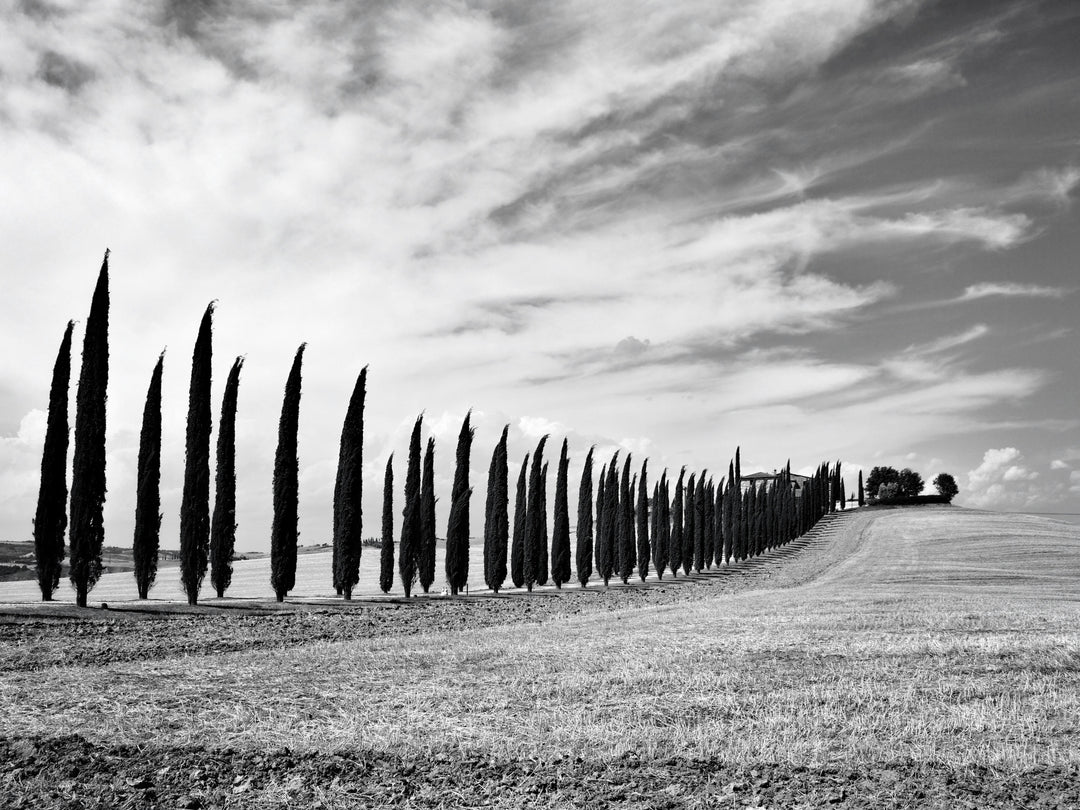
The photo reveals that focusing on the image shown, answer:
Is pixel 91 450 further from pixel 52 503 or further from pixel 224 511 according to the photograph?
pixel 224 511

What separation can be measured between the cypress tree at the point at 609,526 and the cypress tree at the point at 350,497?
24034mm

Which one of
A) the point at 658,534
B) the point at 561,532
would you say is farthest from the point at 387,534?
the point at 658,534

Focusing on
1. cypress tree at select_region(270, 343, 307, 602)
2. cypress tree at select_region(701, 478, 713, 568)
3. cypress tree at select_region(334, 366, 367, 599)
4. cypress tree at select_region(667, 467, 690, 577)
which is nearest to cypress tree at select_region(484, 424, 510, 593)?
cypress tree at select_region(334, 366, 367, 599)

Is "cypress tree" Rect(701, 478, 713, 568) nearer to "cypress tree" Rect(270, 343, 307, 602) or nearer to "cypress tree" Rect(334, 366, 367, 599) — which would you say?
"cypress tree" Rect(334, 366, 367, 599)

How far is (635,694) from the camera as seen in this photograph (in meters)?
11.6

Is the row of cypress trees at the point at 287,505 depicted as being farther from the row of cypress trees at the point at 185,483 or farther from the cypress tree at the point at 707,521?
the cypress tree at the point at 707,521

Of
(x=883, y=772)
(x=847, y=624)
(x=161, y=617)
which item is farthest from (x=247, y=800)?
(x=161, y=617)

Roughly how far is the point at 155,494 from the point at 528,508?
2621 centimetres

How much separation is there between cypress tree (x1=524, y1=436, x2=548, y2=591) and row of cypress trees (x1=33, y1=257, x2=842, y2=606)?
0.09m

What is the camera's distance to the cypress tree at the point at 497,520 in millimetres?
46938

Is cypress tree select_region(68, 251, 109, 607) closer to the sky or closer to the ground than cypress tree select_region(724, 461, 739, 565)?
closer to the sky

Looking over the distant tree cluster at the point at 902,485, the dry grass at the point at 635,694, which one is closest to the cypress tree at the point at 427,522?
the dry grass at the point at 635,694

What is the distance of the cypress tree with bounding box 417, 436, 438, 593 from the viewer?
1682 inches

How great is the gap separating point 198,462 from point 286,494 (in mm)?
3773
